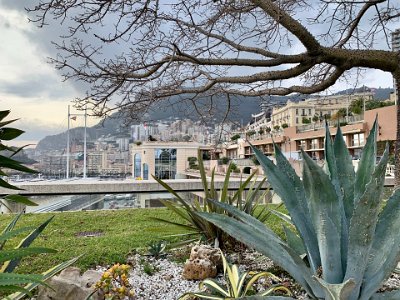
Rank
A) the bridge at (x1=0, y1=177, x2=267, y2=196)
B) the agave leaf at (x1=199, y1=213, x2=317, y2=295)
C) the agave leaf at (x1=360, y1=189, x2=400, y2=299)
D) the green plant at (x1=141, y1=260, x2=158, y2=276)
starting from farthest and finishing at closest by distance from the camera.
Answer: the bridge at (x1=0, y1=177, x2=267, y2=196)
the green plant at (x1=141, y1=260, x2=158, y2=276)
the agave leaf at (x1=199, y1=213, x2=317, y2=295)
the agave leaf at (x1=360, y1=189, x2=400, y2=299)

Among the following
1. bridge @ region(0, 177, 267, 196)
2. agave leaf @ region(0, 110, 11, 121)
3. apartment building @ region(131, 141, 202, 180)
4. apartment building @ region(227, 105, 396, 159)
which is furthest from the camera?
apartment building @ region(131, 141, 202, 180)

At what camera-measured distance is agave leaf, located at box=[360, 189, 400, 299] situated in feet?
5.29

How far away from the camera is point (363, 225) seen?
147 centimetres

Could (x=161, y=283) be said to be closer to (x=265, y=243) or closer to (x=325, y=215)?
(x=265, y=243)

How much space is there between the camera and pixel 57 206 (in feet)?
28.8

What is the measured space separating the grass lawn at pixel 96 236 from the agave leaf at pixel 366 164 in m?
1.51

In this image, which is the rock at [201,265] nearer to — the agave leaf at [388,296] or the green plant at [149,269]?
the green plant at [149,269]

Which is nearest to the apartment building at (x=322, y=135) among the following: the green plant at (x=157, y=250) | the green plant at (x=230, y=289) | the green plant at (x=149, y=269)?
the green plant at (x=157, y=250)

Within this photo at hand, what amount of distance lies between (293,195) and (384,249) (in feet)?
1.52

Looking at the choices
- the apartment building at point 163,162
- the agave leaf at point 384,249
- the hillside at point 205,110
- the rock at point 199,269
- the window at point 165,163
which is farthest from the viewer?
the window at point 165,163

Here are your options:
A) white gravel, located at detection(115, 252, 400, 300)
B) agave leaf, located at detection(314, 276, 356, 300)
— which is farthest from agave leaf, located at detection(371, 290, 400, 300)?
white gravel, located at detection(115, 252, 400, 300)

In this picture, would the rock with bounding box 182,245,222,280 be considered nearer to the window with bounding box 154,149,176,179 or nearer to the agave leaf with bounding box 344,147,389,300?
the agave leaf with bounding box 344,147,389,300

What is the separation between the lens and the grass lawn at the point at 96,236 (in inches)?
137

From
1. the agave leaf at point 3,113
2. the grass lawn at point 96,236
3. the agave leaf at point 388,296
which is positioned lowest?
the grass lawn at point 96,236
